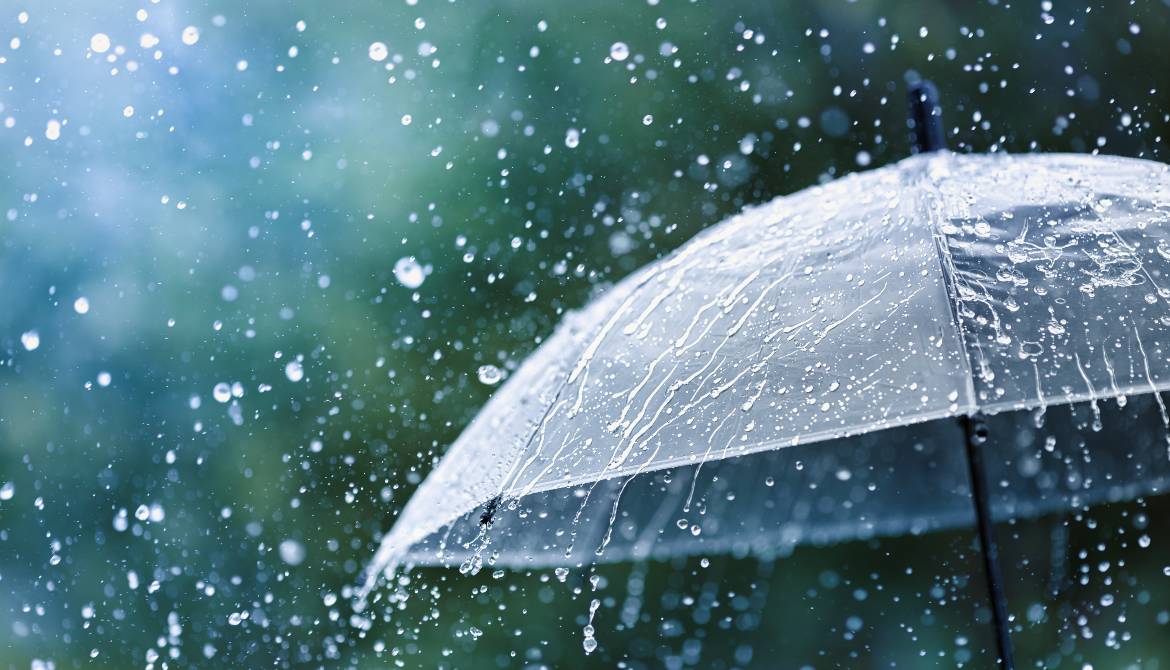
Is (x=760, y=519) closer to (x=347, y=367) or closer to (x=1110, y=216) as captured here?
(x=1110, y=216)

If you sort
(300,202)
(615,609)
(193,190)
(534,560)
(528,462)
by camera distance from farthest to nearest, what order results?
(193,190), (300,202), (615,609), (534,560), (528,462)

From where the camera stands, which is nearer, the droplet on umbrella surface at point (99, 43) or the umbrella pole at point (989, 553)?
the umbrella pole at point (989, 553)

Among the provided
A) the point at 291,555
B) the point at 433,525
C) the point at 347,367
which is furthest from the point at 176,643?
the point at 433,525

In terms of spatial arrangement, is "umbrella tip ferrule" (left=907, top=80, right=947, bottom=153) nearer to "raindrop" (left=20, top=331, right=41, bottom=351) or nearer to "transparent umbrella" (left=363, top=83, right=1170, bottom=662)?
"transparent umbrella" (left=363, top=83, right=1170, bottom=662)

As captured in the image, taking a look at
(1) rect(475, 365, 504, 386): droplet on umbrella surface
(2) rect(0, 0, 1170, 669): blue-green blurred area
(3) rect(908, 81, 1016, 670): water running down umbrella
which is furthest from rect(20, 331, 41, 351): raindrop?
(3) rect(908, 81, 1016, 670): water running down umbrella

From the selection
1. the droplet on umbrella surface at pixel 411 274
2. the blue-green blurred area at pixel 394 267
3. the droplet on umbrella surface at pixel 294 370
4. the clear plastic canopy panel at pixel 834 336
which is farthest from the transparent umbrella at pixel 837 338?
the droplet on umbrella surface at pixel 294 370

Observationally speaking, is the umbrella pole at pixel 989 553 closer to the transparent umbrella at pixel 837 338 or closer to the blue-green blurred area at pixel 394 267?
the transparent umbrella at pixel 837 338
